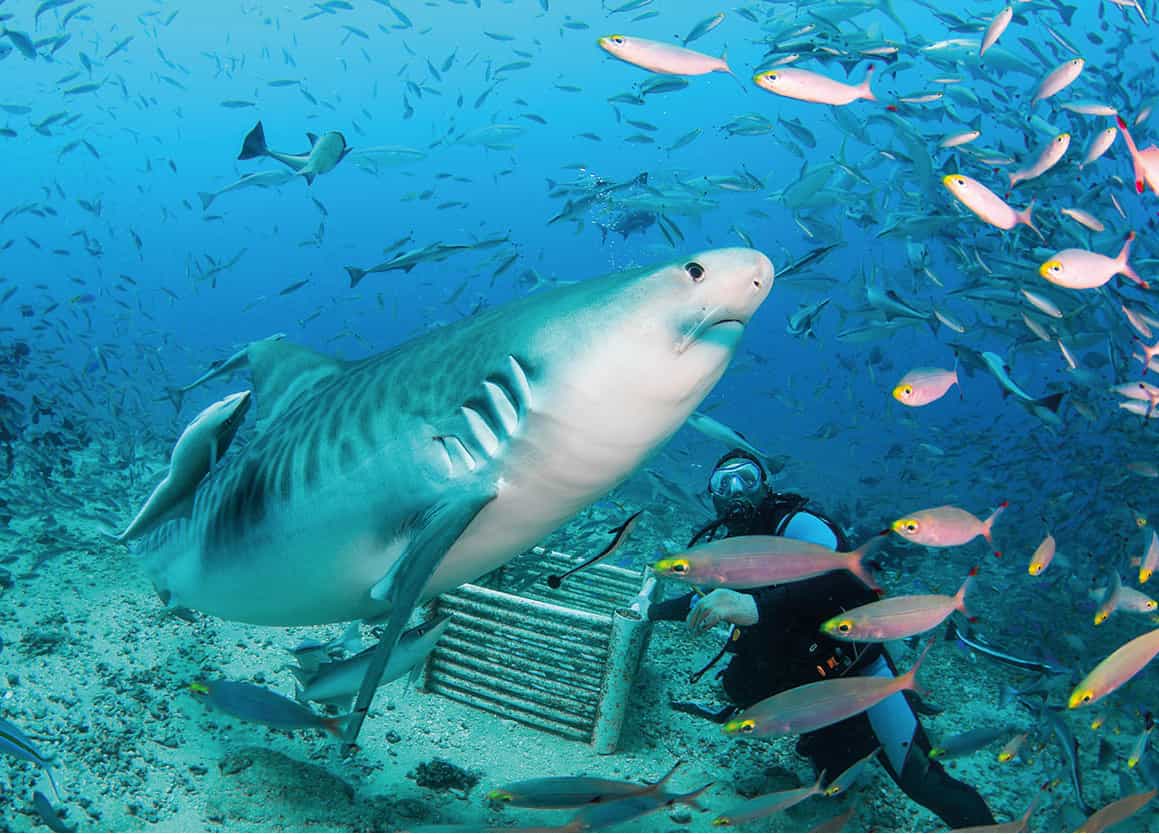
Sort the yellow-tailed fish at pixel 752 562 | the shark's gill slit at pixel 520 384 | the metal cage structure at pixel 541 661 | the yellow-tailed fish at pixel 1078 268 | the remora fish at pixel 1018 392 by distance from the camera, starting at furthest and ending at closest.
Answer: the remora fish at pixel 1018 392
the metal cage structure at pixel 541 661
the yellow-tailed fish at pixel 1078 268
the yellow-tailed fish at pixel 752 562
the shark's gill slit at pixel 520 384

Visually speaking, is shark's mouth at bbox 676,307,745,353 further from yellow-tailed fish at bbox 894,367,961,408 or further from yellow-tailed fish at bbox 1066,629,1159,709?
yellow-tailed fish at bbox 894,367,961,408

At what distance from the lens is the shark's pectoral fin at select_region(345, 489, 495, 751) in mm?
1733

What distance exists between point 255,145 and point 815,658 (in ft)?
19.2

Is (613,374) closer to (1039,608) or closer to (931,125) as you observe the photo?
(1039,608)

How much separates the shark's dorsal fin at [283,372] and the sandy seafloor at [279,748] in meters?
1.88

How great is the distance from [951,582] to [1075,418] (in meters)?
3.16

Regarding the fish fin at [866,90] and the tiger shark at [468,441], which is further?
the fish fin at [866,90]

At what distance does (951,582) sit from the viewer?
9.38 meters

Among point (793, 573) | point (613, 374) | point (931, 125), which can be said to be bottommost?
point (931, 125)

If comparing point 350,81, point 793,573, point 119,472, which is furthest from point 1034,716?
point 350,81

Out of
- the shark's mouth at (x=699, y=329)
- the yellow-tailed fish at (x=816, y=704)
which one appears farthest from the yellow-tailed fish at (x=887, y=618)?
the shark's mouth at (x=699, y=329)

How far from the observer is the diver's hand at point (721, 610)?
2.97m

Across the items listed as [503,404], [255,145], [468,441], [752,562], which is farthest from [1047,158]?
[255,145]

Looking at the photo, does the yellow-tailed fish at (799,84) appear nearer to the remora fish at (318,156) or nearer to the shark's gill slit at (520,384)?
the shark's gill slit at (520,384)
